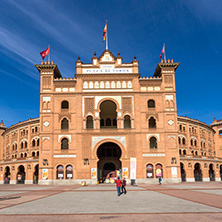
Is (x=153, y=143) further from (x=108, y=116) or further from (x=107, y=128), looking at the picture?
(x=108, y=116)

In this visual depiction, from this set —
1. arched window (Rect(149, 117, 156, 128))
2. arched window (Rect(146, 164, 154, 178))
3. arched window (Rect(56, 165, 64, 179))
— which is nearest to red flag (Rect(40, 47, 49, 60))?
arched window (Rect(56, 165, 64, 179))

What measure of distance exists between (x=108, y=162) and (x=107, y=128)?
7889 millimetres

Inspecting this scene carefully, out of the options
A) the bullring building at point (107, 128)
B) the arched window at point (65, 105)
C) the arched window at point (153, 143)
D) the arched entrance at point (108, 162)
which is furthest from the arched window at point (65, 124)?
the arched window at point (153, 143)

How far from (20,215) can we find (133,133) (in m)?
33.8

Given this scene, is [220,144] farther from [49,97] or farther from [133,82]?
[49,97]

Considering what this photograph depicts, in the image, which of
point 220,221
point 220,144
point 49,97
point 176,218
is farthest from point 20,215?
point 220,144

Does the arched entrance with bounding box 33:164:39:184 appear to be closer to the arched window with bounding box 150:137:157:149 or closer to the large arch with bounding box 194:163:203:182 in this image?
the arched window with bounding box 150:137:157:149

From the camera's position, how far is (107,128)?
46.7 m

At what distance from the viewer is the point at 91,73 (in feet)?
157

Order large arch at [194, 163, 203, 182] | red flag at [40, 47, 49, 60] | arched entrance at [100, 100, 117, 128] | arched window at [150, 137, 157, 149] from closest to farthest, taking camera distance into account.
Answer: arched window at [150, 137, 157, 149] < red flag at [40, 47, 49, 60] < arched entrance at [100, 100, 117, 128] < large arch at [194, 163, 203, 182]

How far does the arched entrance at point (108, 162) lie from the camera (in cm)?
4897

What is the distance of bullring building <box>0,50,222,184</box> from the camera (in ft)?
146

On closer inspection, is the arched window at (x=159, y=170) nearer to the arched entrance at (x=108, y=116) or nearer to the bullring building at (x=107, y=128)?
the bullring building at (x=107, y=128)

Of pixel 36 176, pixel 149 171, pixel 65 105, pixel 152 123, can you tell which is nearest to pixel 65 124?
pixel 65 105
